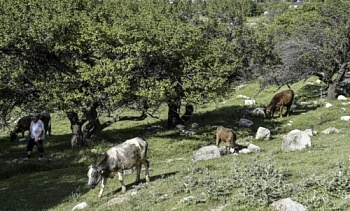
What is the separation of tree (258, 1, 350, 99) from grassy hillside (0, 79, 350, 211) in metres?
2.63

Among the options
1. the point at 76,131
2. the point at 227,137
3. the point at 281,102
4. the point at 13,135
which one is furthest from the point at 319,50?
the point at 13,135

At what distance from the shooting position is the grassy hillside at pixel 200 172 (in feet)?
33.6

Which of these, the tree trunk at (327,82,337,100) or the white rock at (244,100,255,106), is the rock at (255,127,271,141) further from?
the white rock at (244,100,255,106)

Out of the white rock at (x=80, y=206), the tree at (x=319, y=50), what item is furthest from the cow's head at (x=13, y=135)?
the tree at (x=319, y=50)

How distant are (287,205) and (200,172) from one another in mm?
5515

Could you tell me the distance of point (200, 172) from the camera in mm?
14555

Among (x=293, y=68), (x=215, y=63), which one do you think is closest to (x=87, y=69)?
(x=215, y=63)

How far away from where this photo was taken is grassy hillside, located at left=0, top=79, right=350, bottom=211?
1025cm

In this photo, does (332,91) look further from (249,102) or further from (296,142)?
(296,142)

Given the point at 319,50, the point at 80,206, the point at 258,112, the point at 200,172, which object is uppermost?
the point at 319,50

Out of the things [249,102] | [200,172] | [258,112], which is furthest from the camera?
[249,102]

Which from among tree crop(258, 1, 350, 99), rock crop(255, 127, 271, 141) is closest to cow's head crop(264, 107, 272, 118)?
tree crop(258, 1, 350, 99)

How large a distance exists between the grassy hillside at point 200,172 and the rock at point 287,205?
219 millimetres

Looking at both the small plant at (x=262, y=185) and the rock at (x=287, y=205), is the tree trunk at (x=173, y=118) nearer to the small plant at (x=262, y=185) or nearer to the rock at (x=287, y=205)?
the small plant at (x=262, y=185)
